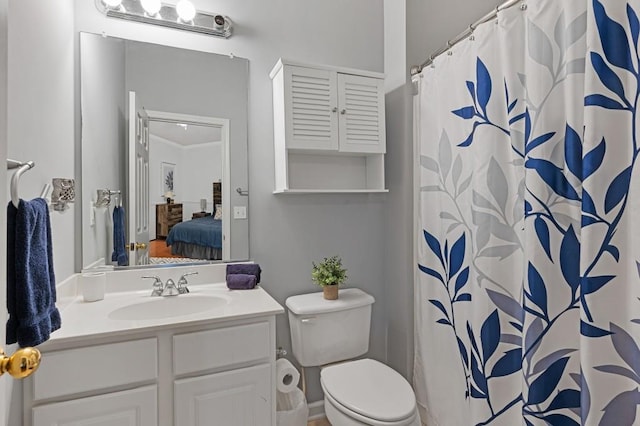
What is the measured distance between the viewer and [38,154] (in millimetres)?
1238

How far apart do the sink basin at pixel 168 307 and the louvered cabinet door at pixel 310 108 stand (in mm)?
876

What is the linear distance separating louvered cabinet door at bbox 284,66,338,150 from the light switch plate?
17.0 inches

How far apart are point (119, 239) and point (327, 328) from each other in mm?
1135

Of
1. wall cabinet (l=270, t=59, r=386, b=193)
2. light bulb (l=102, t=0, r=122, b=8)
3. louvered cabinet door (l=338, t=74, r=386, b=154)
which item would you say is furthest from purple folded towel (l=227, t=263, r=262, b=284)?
light bulb (l=102, t=0, r=122, b=8)

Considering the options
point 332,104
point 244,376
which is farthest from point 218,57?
point 244,376

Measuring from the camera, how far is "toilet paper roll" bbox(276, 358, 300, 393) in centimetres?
177

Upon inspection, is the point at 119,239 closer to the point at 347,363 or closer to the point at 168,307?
the point at 168,307

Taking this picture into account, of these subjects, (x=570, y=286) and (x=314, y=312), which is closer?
(x=570, y=286)

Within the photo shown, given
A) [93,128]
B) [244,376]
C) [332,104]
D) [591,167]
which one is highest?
[332,104]

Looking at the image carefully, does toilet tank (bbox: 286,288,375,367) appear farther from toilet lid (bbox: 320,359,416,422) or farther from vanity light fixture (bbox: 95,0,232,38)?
vanity light fixture (bbox: 95,0,232,38)

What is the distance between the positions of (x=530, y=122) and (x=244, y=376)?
142 cm

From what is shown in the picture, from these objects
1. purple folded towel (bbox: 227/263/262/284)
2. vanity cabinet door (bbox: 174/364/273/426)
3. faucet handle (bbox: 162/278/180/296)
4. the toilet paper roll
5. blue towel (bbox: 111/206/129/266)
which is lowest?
the toilet paper roll

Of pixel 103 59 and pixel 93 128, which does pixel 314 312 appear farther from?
pixel 103 59

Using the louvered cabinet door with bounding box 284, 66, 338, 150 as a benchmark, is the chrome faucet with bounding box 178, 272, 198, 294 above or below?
below
